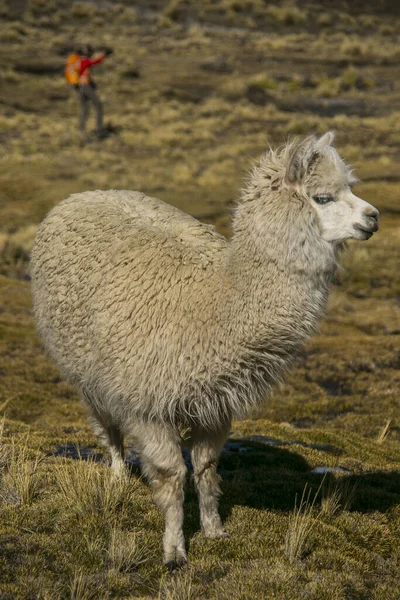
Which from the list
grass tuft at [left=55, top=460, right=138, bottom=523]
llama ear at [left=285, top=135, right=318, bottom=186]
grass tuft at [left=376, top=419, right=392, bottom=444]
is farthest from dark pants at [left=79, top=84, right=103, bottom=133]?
llama ear at [left=285, top=135, right=318, bottom=186]

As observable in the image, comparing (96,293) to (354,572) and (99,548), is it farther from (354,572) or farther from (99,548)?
(354,572)

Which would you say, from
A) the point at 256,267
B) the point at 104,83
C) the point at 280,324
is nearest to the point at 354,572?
the point at 280,324

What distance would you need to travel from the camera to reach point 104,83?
4081cm

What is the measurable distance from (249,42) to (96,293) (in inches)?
1934

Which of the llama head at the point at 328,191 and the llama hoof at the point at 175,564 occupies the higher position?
the llama head at the point at 328,191

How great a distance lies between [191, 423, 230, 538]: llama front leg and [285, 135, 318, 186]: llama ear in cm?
171

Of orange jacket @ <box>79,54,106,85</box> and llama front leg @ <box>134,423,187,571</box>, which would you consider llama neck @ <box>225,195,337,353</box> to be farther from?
orange jacket @ <box>79,54,106,85</box>

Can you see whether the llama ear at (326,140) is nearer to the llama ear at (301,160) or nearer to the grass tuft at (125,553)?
the llama ear at (301,160)

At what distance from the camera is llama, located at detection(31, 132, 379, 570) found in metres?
4.38

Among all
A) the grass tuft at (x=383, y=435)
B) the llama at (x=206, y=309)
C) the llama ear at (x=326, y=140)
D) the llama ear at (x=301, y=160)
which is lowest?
the grass tuft at (x=383, y=435)

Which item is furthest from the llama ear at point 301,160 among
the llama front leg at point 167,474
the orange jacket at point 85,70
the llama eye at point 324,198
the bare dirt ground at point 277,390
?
the orange jacket at point 85,70

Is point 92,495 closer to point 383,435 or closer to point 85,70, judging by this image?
point 383,435

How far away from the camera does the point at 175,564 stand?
4.66 m

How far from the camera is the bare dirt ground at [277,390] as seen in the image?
466cm
